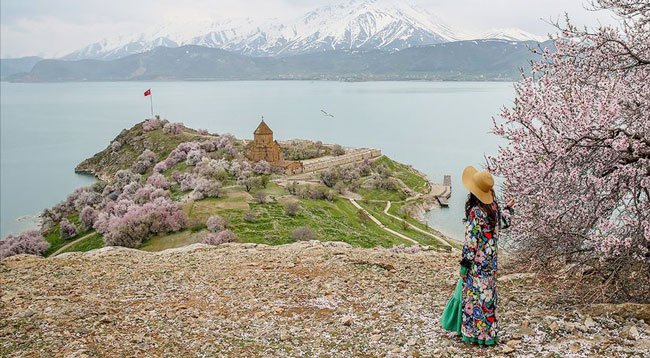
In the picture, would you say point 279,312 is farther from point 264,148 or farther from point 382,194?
point 264,148

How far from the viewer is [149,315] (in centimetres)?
1144

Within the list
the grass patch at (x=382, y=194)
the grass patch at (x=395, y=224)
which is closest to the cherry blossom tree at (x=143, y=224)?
the grass patch at (x=395, y=224)

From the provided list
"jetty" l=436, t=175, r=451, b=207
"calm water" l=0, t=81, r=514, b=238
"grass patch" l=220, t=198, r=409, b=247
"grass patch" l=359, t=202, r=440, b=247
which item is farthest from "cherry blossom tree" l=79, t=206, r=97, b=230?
"jetty" l=436, t=175, r=451, b=207

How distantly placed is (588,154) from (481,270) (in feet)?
10.5

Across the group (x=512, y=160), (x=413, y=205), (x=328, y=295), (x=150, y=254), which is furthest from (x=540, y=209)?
(x=413, y=205)

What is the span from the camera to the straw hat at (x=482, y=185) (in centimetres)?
832

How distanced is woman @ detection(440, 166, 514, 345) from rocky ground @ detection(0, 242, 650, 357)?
478 millimetres

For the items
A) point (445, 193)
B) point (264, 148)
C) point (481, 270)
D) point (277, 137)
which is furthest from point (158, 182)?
point (277, 137)

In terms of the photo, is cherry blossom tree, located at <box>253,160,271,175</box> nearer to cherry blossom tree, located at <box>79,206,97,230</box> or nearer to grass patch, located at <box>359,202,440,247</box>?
grass patch, located at <box>359,202,440,247</box>

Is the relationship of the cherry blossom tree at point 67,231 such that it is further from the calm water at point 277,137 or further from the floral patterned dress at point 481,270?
the floral patterned dress at point 481,270

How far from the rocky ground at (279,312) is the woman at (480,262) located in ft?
1.57

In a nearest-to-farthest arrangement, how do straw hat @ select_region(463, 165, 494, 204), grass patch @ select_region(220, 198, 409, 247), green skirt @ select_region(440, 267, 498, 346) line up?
1. straw hat @ select_region(463, 165, 494, 204)
2. green skirt @ select_region(440, 267, 498, 346)
3. grass patch @ select_region(220, 198, 409, 247)

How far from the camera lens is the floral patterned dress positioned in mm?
8555

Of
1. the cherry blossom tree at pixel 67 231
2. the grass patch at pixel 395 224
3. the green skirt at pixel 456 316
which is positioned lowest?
the grass patch at pixel 395 224
